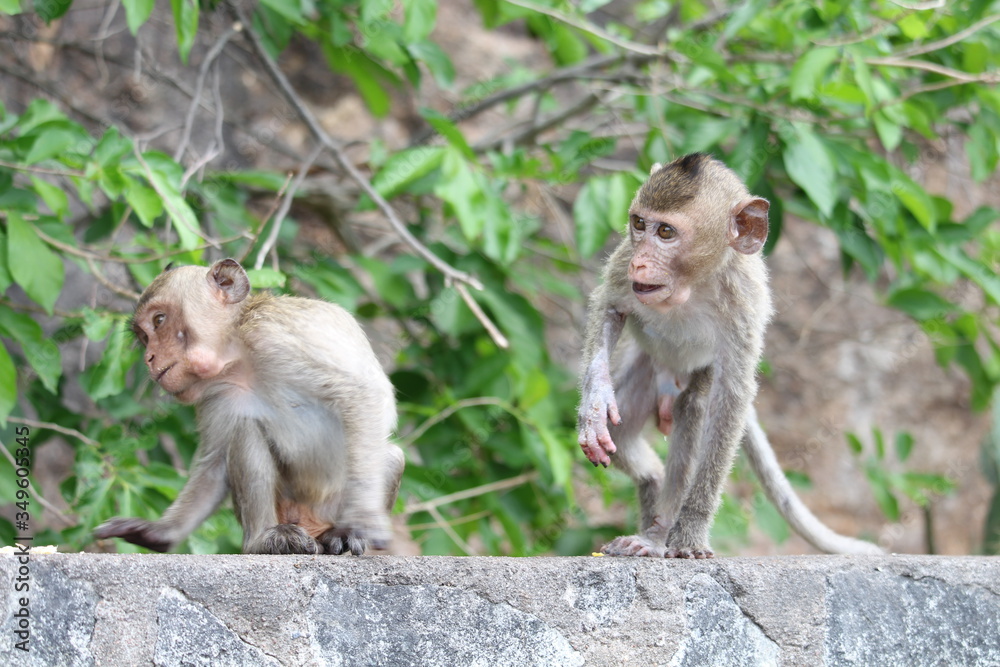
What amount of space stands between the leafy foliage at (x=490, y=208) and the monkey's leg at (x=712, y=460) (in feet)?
4.22

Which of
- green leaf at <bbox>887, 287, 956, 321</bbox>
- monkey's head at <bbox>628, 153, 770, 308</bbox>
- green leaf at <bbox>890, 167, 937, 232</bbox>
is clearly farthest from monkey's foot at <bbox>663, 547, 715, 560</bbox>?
green leaf at <bbox>887, 287, 956, 321</bbox>

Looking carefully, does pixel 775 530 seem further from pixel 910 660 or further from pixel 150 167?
pixel 150 167

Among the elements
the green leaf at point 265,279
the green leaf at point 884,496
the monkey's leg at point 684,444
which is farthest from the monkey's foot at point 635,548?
the green leaf at point 884,496

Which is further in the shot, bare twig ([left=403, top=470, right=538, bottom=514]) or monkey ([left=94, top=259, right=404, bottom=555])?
bare twig ([left=403, top=470, right=538, bottom=514])

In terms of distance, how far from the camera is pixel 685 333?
151 inches

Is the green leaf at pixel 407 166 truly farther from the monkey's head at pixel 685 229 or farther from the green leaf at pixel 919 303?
the green leaf at pixel 919 303

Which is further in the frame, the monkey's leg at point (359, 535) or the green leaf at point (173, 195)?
the green leaf at point (173, 195)

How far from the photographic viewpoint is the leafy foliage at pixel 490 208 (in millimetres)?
4160

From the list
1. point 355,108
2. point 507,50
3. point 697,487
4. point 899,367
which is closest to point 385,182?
point 697,487

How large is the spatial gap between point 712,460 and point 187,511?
1866 millimetres

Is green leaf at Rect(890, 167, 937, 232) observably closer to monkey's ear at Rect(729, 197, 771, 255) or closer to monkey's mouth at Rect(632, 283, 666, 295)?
monkey's ear at Rect(729, 197, 771, 255)

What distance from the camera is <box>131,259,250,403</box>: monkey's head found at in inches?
142

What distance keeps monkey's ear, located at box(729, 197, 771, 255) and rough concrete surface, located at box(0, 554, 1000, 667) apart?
43.8 inches

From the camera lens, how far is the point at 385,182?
16.1 ft
